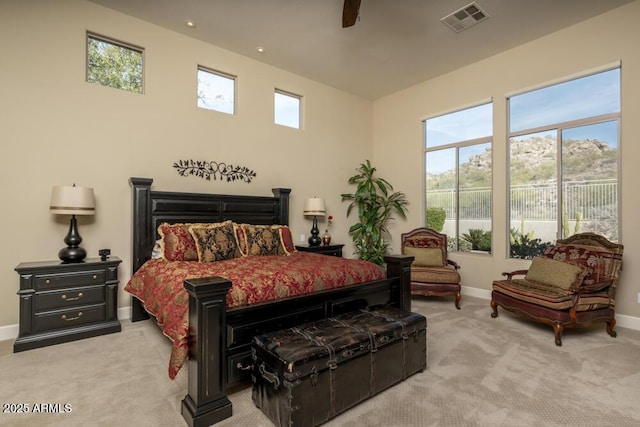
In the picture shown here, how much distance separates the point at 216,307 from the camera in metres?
2.02

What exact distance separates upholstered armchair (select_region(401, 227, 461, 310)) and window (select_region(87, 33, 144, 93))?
4.50 m

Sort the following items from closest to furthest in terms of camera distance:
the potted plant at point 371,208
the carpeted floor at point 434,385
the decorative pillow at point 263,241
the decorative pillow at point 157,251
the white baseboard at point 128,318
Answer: the carpeted floor at point 434,385
the white baseboard at point 128,318
the decorative pillow at point 157,251
the decorative pillow at point 263,241
the potted plant at point 371,208

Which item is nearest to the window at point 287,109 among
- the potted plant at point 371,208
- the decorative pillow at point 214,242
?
the potted plant at point 371,208

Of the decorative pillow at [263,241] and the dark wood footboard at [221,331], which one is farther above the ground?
the decorative pillow at [263,241]

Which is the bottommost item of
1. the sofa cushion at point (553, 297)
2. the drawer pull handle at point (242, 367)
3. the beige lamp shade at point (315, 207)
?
the drawer pull handle at point (242, 367)

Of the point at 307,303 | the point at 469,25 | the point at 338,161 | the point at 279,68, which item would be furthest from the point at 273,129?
the point at 307,303

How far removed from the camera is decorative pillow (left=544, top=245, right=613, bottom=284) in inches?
142

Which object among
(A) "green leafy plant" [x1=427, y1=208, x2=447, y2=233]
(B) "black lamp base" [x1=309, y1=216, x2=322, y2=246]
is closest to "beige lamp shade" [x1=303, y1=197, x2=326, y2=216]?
(B) "black lamp base" [x1=309, y1=216, x2=322, y2=246]

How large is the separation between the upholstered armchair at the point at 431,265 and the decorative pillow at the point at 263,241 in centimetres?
202

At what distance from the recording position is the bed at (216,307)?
1.98 m

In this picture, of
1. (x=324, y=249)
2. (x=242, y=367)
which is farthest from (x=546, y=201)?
(x=242, y=367)

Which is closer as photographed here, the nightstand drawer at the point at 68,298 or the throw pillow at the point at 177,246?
the nightstand drawer at the point at 68,298

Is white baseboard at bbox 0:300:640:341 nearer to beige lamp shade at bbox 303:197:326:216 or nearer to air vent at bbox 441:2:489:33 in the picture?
beige lamp shade at bbox 303:197:326:216

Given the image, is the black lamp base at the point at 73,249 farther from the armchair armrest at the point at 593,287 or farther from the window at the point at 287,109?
the armchair armrest at the point at 593,287
